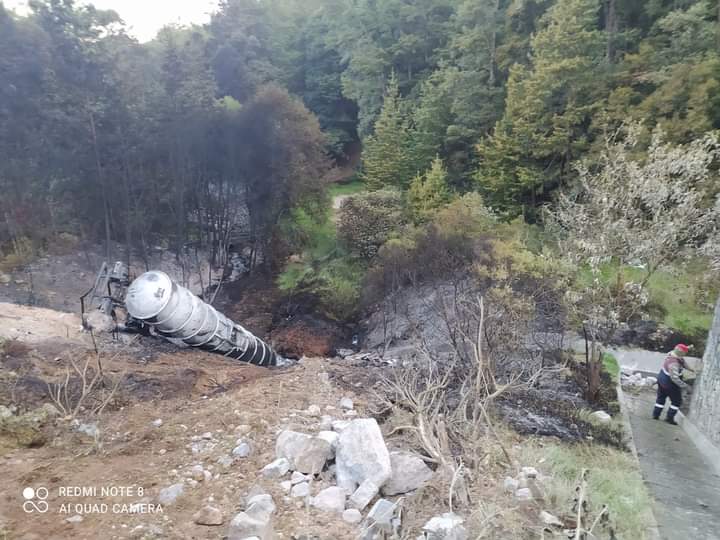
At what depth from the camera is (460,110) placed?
2105 centimetres

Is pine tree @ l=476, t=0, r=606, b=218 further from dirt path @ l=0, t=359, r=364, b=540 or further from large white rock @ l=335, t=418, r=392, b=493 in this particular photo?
large white rock @ l=335, t=418, r=392, b=493

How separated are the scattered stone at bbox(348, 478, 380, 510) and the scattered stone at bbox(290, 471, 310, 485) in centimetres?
55

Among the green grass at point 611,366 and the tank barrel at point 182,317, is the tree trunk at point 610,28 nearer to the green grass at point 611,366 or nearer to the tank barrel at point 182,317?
the green grass at point 611,366

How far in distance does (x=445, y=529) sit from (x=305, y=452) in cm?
170

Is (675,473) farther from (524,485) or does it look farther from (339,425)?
(339,425)

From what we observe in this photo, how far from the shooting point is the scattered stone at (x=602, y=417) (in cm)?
823

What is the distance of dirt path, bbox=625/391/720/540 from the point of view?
5.37 metres

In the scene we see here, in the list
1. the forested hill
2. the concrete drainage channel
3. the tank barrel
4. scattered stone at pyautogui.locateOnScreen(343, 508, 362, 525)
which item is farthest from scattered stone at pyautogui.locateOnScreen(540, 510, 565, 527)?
the forested hill

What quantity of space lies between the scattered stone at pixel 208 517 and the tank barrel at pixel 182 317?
20.5 feet

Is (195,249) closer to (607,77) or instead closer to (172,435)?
(172,435)

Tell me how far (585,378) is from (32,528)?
9.70 meters

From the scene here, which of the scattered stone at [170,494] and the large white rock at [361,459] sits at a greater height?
the large white rock at [361,459]

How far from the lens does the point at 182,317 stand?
10.3m

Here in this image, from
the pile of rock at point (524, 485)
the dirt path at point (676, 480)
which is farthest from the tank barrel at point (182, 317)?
the dirt path at point (676, 480)
